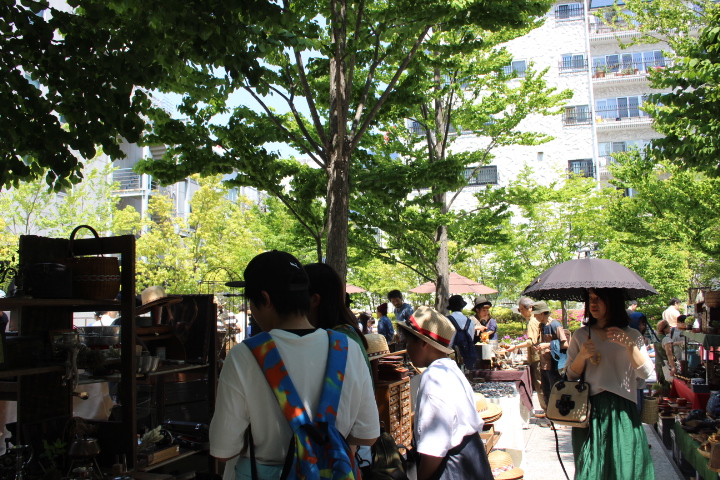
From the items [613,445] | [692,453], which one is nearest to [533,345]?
[692,453]

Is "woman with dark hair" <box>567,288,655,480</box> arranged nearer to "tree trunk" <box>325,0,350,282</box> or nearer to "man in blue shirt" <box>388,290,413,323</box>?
"tree trunk" <box>325,0,350,282</box>

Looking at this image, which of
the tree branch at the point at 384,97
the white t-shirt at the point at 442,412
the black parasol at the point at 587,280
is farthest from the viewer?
the tree branch at the point at 384,97

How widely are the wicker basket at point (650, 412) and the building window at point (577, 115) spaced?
1240 inches

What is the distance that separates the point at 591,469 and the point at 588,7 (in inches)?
1546

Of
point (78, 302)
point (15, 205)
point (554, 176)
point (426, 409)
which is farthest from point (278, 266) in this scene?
point (554, 176)

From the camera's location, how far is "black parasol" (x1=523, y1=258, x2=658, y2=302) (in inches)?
212

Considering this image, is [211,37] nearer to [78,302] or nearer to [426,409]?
[78,302]

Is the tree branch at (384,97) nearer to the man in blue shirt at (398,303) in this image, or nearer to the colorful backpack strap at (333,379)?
the man in blue shirt at (398,303)

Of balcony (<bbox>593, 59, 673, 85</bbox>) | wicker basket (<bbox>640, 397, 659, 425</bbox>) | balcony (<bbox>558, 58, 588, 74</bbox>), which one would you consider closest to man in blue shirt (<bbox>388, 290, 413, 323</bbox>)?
wicker basket (<bbox>640, 397, 659, 425</bbox>)

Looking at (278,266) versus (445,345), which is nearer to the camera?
(278,266)

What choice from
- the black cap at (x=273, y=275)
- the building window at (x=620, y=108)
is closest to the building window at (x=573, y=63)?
the building window at (x=620, y=108)

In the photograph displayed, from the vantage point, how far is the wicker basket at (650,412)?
5195 mm

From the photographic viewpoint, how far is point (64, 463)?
4008 mm

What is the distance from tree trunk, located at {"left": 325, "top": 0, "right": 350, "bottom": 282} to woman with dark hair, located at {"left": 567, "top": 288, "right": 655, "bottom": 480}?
134 inches
